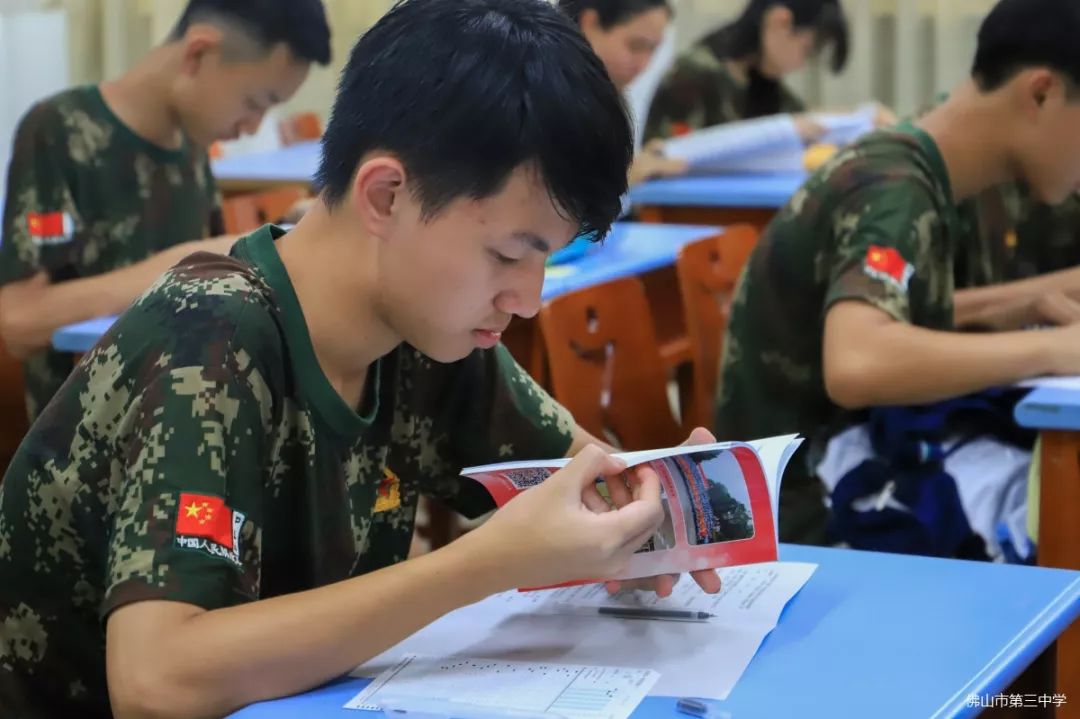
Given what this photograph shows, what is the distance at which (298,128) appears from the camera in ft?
17.5

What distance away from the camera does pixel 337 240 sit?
→ 1241 mm

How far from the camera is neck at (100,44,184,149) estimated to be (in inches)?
101

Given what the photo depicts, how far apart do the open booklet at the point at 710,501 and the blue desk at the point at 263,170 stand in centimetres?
302

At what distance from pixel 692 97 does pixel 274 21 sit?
2.25 m

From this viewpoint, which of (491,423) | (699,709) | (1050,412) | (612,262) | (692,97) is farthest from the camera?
(692,97)

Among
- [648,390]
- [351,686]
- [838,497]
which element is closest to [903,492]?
[838,497]

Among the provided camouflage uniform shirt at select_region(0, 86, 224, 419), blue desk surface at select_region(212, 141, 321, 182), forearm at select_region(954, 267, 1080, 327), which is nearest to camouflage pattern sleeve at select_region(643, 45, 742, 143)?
blue desk surface at select_region(212, 141, 321, 182)

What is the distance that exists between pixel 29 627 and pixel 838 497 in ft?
3.43

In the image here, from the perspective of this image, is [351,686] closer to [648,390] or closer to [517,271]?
[517,271]

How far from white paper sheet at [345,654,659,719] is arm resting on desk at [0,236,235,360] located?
1320mm

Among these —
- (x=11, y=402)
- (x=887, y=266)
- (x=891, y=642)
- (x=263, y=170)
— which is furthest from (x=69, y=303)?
(x=263, y=170)

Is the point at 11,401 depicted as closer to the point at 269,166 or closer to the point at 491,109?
the point at 491,109

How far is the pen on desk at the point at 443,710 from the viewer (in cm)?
104

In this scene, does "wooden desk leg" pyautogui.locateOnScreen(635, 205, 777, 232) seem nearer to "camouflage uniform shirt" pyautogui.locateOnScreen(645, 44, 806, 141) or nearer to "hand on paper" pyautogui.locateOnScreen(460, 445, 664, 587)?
"camouflage uniform shirt" pyautogui.locateOnScreen(645, 44, 806, 141)
